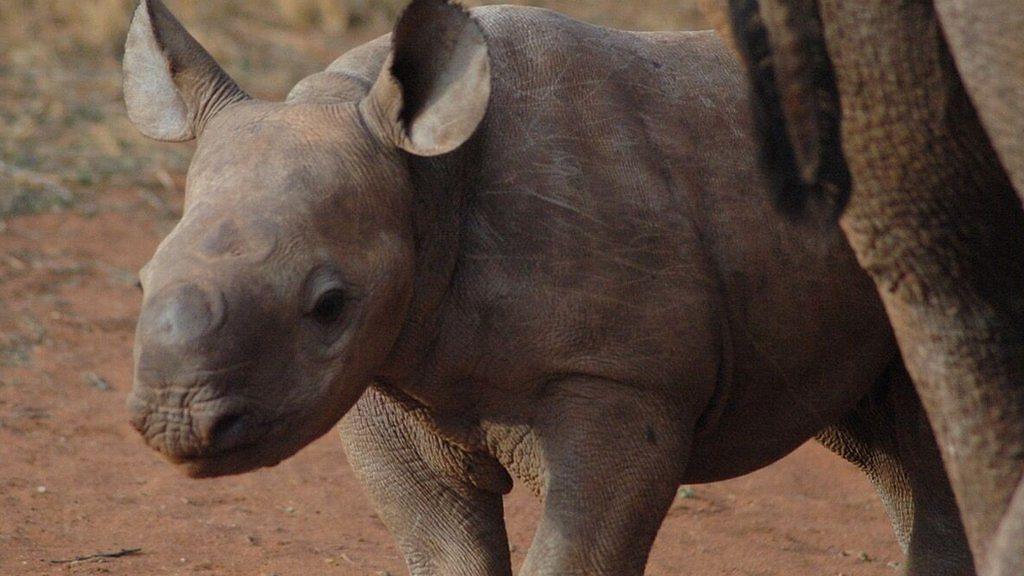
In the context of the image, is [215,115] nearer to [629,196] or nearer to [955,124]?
[629,196]

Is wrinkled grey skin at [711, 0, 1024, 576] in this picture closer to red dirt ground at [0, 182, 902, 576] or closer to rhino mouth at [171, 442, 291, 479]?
rhino mouth at [171, 442, 291, 479]

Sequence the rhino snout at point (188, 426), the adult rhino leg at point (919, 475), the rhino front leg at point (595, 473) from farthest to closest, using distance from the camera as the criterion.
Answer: the adult rhino leg at point (919, 475)
the rhino front leg at point (595, 473)
the rhino snout at point (188, 426)

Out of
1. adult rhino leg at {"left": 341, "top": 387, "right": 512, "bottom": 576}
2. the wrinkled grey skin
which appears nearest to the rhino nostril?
adult rhino leg at {"left": 341, "top": 387, "right": 512, "bottom": 576}

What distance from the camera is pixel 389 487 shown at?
179 inches

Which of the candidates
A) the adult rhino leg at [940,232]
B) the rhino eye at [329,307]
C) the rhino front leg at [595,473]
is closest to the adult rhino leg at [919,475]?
the rhino front leg at [595,473]

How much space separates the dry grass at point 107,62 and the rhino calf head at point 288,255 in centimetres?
649

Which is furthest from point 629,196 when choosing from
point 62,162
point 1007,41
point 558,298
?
point 62,162

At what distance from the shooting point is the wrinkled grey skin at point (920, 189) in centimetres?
320

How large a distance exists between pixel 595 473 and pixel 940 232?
1.04 meters

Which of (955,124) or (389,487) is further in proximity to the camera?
(389,487)

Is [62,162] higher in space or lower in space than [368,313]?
lower

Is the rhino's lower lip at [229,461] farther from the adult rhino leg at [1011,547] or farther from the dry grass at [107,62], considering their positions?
the dry grass at [107,62]

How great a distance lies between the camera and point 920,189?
10.8ft

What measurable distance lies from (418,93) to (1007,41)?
56.7 inches
